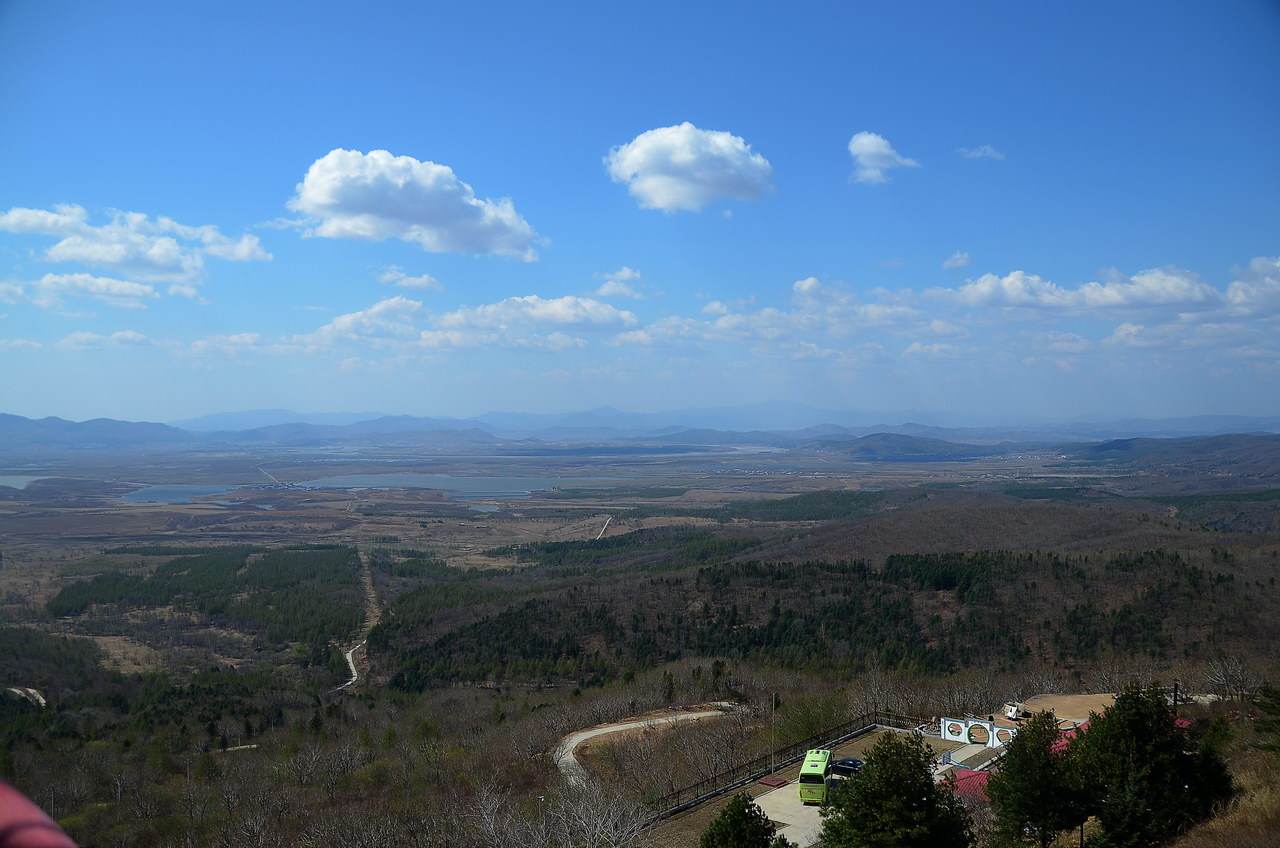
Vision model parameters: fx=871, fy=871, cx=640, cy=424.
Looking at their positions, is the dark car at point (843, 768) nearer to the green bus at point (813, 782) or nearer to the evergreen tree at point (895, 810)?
the green bus at point (813, 782)

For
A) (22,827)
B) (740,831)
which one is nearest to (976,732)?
(740,831)

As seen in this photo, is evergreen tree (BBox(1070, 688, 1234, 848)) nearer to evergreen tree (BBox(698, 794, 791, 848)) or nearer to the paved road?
evergreen tree (BBox(698, 794, 791, 848))

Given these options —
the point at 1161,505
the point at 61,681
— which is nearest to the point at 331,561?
the point at 61,681

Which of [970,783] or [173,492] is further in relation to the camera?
[173,492]

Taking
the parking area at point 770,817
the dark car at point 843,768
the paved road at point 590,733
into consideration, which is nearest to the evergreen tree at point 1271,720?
the parking area at point 770,817

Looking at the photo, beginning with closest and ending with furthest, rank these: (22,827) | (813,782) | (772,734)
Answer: (22,827) → (813,782) → (772,734)

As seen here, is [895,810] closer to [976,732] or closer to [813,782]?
[813,782]

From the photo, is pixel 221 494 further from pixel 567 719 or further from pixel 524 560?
pixel 567 719
